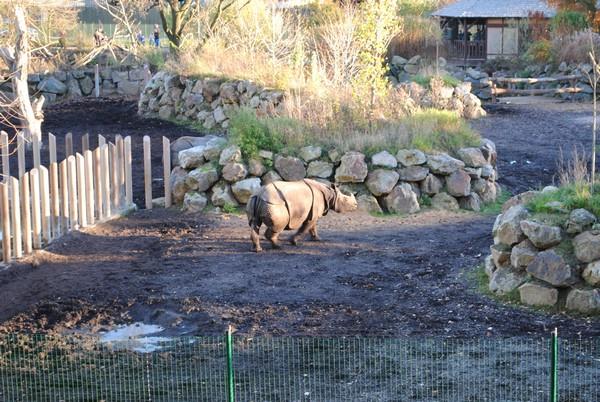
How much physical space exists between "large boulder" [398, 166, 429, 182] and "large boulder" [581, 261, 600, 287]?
5620 mm

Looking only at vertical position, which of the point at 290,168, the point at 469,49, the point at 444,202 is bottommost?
the point at 444,202

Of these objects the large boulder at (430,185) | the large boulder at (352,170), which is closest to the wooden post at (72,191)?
the large boulder at (352,170)

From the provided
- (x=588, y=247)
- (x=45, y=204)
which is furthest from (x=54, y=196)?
(x=588, y=247)

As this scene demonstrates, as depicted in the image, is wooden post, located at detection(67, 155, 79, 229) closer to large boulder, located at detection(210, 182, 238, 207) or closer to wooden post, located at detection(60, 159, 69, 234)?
wooden post, located at detection(60, 159, 69, 234)

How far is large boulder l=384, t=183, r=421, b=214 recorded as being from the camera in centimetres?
1584

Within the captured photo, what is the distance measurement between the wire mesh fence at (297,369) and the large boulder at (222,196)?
5951 millimetres

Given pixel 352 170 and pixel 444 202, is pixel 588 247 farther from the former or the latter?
pixel 352 170

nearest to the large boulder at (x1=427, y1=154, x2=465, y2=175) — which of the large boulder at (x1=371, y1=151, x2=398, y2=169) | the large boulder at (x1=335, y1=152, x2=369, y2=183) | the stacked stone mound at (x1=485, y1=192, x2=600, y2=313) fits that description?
the large boulder at (x1=371, y1=151, x2=398, y2=169)

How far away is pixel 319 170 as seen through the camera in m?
16.2

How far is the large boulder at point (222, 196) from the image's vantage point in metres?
16.0

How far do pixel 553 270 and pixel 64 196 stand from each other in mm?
7304

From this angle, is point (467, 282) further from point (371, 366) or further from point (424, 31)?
point (424, 31)

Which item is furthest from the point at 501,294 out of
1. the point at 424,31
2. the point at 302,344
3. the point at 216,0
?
the point at 424,31

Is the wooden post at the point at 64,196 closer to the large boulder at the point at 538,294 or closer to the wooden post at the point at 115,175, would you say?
the wooden post at the point at 115,175
